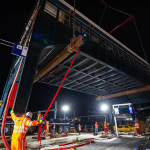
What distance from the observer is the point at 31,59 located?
5.29m

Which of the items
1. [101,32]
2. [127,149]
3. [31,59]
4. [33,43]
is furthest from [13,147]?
[101,32]

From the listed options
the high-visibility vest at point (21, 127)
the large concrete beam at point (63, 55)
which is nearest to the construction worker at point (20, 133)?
the high-visibility vest at point (21, 127)

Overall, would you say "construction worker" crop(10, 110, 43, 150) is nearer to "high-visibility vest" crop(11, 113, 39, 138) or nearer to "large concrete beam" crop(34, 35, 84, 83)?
"high-visibility vest" crop(11, 113, 39, 138)

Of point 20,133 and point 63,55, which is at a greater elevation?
point 63,55

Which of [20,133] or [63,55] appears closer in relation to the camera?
[20,133]

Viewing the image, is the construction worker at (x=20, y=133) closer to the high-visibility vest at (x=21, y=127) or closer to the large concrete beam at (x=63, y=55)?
the high-visibility vest at (x=21, y=127)

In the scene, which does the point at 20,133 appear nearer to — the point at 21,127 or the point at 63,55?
the point at 21,127

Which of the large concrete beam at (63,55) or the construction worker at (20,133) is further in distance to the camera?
the large concrete beam at (63,55)

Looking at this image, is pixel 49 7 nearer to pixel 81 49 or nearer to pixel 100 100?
pixel 81 49

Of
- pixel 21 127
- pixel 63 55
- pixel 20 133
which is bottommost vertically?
pixel 20 133

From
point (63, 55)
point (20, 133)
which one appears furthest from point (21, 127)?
point (63, 55)

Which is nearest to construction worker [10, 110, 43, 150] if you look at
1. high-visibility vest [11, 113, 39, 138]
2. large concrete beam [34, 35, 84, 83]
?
high-visibility vest [11, 113, 39, 138]

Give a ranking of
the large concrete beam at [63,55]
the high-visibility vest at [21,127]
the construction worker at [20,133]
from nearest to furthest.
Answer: the construction worker at [20,133] < the high-visibility vest at [21,127] < the large concrete beam at [63,55]

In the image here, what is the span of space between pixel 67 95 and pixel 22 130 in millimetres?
30994
